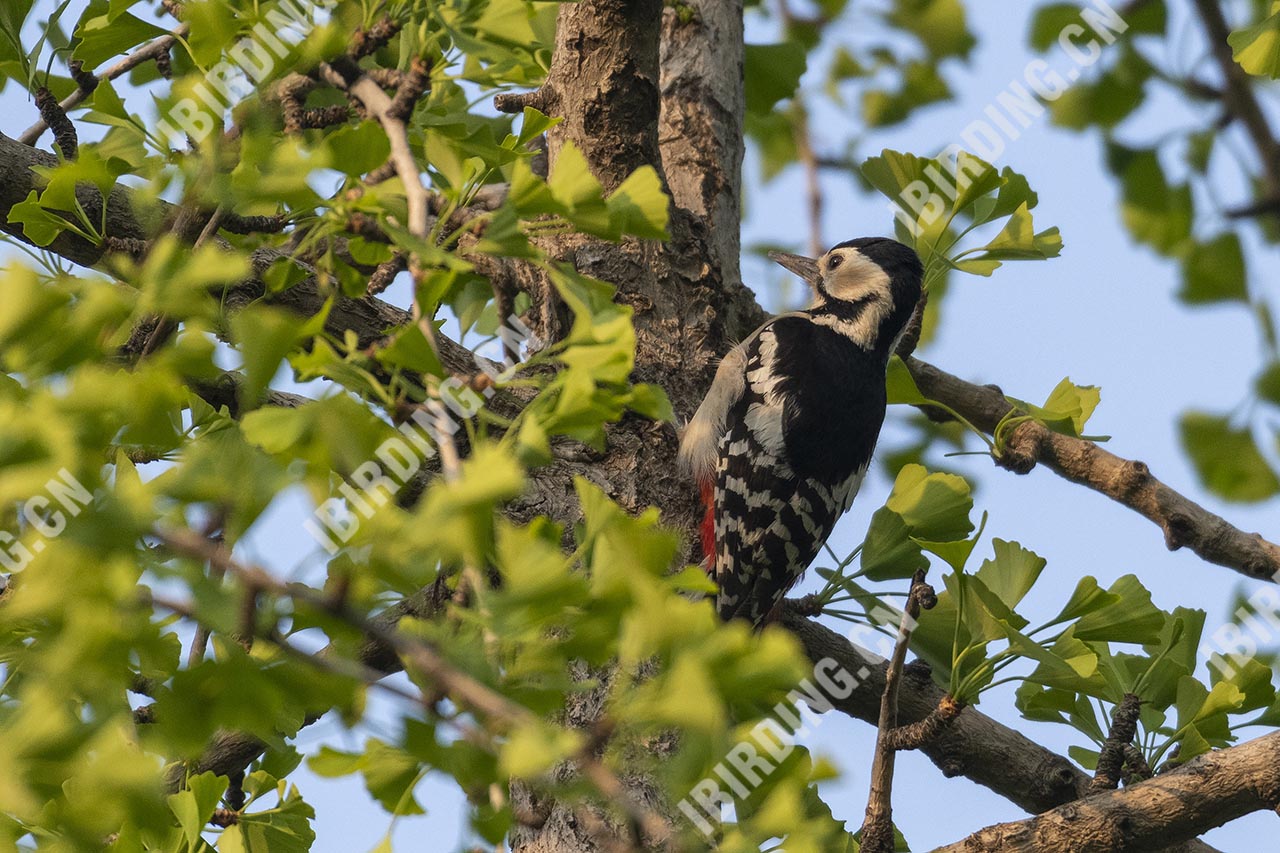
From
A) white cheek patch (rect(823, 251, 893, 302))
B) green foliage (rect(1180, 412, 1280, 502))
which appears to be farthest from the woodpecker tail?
green foliage (rect(1180, 412, 1280, 502))

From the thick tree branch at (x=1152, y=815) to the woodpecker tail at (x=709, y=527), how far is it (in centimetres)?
119

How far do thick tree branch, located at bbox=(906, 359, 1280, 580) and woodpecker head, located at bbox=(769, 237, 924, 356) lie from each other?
29.8 inches

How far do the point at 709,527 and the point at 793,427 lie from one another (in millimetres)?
581

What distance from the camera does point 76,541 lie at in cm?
94

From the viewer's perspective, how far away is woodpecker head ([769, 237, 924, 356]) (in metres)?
4.27

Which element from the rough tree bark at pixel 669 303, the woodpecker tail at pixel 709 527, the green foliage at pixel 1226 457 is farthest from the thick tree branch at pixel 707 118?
the green foliage at pixel 1226 457

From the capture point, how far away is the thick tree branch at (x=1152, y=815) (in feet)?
6.93

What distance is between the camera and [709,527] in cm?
330

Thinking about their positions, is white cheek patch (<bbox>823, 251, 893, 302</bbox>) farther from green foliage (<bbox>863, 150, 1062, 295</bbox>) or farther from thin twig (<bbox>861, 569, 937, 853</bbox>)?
thin twig (<bbox>861, 569, 937, 853</bbox>)

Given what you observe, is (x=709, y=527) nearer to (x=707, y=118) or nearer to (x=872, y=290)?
(x=707, y=118)

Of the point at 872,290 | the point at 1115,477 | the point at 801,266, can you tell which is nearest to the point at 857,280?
the point at 872,290

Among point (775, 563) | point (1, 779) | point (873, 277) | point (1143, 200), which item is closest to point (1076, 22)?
point (1143, 200)

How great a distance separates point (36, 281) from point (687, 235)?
6.61ft

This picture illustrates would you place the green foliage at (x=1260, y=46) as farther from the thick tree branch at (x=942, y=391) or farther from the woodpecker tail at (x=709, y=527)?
the woodpecker tail at (x=709, y=527)
